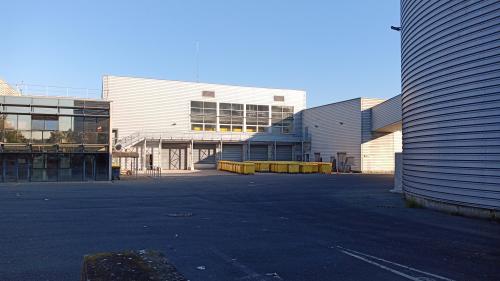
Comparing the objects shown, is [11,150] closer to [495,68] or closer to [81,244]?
[81,244]

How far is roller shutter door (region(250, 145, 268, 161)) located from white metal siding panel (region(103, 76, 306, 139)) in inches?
136

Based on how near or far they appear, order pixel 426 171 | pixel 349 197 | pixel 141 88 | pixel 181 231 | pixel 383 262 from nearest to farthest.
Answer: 1. pixel 383 262
2. pixel 181 231
3. pixel 426 171
4. pixel 349 197
5. pixel 141 88

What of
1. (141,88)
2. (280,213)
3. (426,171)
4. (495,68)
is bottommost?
(280,213)

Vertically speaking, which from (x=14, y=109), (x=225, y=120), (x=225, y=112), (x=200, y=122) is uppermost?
(x=225, y=112)

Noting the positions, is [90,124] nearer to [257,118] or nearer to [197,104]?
[197,104]

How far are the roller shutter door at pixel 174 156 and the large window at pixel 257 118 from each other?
8.93 m

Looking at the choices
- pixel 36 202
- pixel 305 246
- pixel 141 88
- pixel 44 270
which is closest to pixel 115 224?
pixel 44 270

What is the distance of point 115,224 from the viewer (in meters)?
11.7

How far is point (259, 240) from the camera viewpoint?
9.59 metres

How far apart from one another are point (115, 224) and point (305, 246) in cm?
566

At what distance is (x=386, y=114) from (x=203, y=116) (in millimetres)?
21970

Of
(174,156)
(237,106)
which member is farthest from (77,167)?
(237,106)

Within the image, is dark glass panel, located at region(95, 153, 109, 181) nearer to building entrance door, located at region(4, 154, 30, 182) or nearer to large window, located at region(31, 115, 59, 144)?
large window, located at region(31, 115, 59, 144)

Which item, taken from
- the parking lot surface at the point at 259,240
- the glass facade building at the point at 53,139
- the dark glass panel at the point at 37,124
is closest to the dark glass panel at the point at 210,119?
the glass facade building at the point at 53,139
